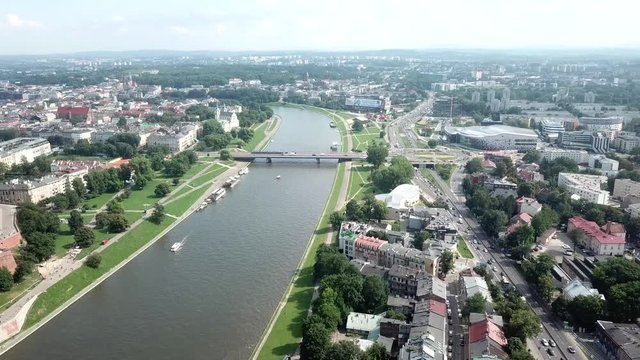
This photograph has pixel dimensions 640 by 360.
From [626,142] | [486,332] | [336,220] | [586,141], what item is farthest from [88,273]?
[626,142]

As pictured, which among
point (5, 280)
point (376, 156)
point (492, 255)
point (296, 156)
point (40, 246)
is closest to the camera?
point (5, 280)

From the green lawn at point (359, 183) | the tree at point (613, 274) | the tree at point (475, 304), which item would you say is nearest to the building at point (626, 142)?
the green lawn at point (359, 183)

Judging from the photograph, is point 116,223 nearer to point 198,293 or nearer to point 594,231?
point 198,293

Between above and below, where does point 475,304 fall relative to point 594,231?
above

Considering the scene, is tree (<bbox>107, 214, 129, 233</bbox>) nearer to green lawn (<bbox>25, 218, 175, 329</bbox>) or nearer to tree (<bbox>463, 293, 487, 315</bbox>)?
green lawn (<bbox>25, 218, 175, 329</bbox>)

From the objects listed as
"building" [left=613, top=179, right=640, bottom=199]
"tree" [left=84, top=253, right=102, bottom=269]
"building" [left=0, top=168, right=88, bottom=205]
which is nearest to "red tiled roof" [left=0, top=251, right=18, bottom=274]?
"tree" [left=84, top=253, right=102, bottom=269]

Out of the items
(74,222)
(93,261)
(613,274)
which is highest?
(74,222)

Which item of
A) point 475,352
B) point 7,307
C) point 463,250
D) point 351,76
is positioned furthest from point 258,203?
point 351,76
